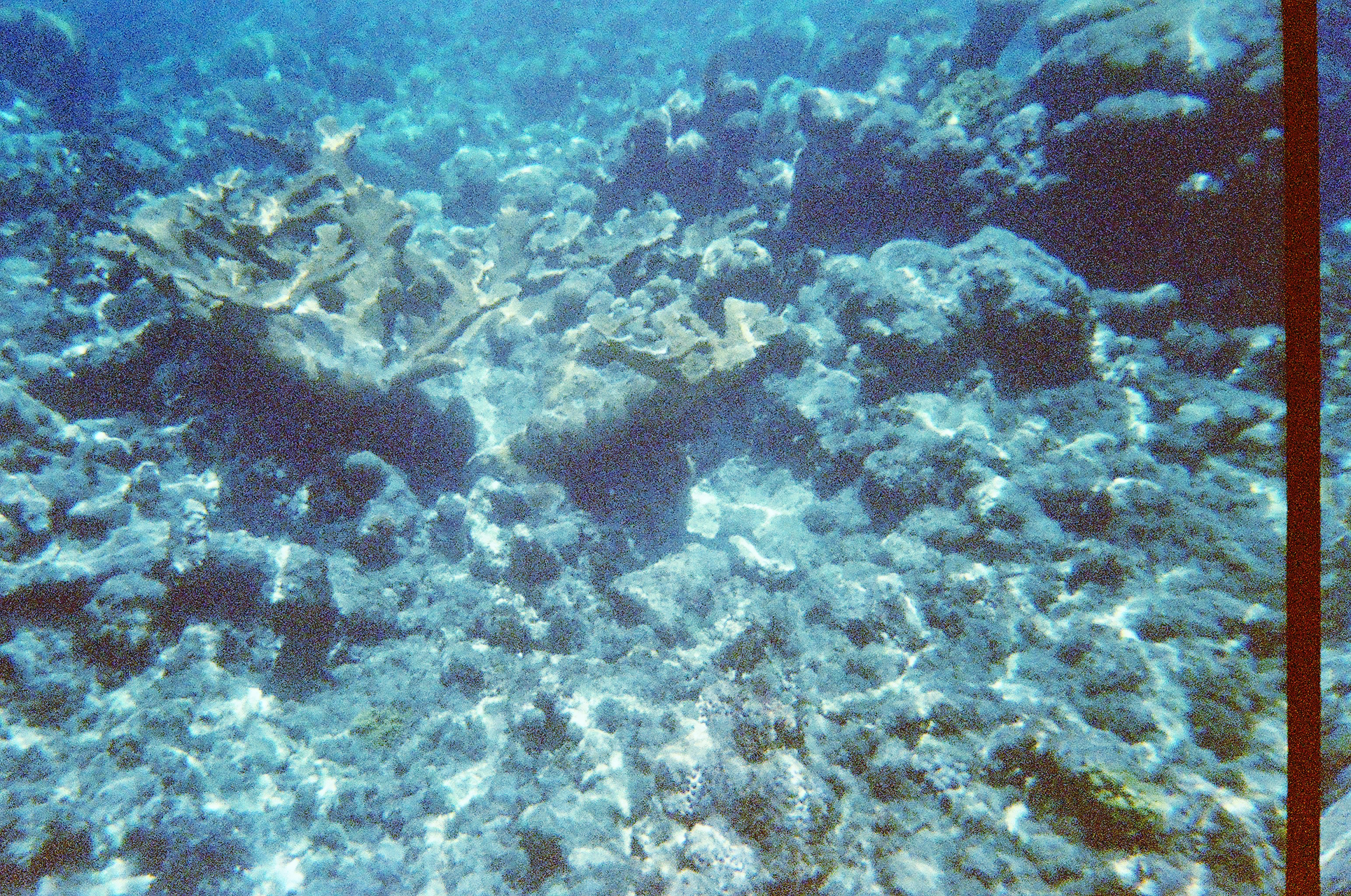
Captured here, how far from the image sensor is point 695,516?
16.1ft

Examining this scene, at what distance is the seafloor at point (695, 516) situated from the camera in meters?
3.06

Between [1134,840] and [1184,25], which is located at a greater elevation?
[1184,25]

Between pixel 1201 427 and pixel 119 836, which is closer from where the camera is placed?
pixel 119 836

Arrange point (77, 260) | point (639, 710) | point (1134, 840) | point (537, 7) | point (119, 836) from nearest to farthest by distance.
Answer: point (1134, 840), point (119, 836), point (639, 710), point (77, 260), point (537, 7)

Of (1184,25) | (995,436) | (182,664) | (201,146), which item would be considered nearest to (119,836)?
(182,664)

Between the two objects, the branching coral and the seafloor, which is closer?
the seafloor

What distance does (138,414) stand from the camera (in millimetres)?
4480

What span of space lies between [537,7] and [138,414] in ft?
56.7

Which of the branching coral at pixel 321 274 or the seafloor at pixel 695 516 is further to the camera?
the branching coral at pixel 321 274

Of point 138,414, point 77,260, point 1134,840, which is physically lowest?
point 1134,840

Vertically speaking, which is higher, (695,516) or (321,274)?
(321,274)

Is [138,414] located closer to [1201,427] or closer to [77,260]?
[77,260]

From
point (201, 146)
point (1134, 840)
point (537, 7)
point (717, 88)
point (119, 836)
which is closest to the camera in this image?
point (1134, 840)

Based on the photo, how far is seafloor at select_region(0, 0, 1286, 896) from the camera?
3.06m
